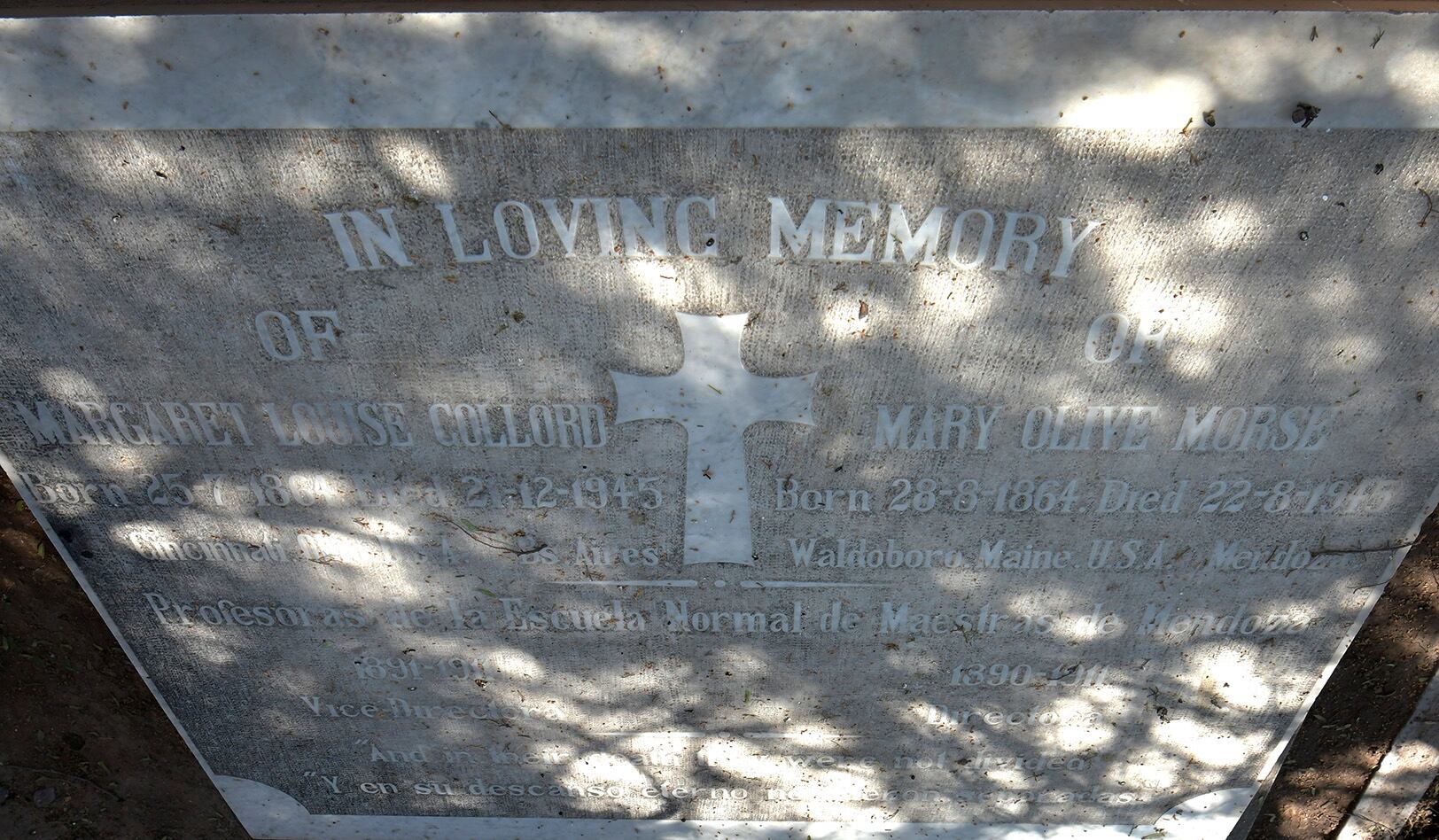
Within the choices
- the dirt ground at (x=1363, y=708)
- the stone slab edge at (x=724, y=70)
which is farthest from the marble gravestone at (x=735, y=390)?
the dirt ground at (x=1363, y=708)

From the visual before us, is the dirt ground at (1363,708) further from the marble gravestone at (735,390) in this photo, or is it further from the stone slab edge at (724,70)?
the stone slab edge at (724,70)

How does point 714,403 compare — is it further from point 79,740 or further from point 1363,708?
point 79,740

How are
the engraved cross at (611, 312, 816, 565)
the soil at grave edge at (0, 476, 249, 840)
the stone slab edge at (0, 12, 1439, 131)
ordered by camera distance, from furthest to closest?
the soil at grave edge at (0, 476, 249, 840), the engraved cross at (611, 312, 816, 565), the stone slab edge at (0, 12, 1439, 131)

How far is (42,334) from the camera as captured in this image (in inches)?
69.8

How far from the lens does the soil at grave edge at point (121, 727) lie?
8.07ft

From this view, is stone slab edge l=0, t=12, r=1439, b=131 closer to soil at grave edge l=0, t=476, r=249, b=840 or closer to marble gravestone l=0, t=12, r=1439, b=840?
marble gravestone l=0, t=12, r=1439, b=840

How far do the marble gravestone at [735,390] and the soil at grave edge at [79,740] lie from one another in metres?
0.32

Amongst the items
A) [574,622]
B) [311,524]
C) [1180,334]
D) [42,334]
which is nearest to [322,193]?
[42,334]

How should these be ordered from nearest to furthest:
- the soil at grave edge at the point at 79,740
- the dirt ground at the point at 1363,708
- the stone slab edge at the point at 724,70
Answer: the stone slab edge at the point at 724,70 < the dirt ground at the point at 1363,708 < the soil at grave edge at the point at 79,740

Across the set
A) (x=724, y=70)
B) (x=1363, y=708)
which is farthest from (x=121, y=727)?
(x=1363, y=708)

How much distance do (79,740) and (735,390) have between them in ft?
8.82

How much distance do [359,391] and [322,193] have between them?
0.46 m

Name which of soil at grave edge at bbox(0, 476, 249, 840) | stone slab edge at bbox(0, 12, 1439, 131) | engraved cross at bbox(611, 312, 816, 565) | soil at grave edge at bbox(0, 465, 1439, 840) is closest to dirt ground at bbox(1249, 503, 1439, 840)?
soil at grave edge at bbox(0, 465, 1439, 840)

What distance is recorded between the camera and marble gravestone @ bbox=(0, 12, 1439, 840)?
1.46 metres
